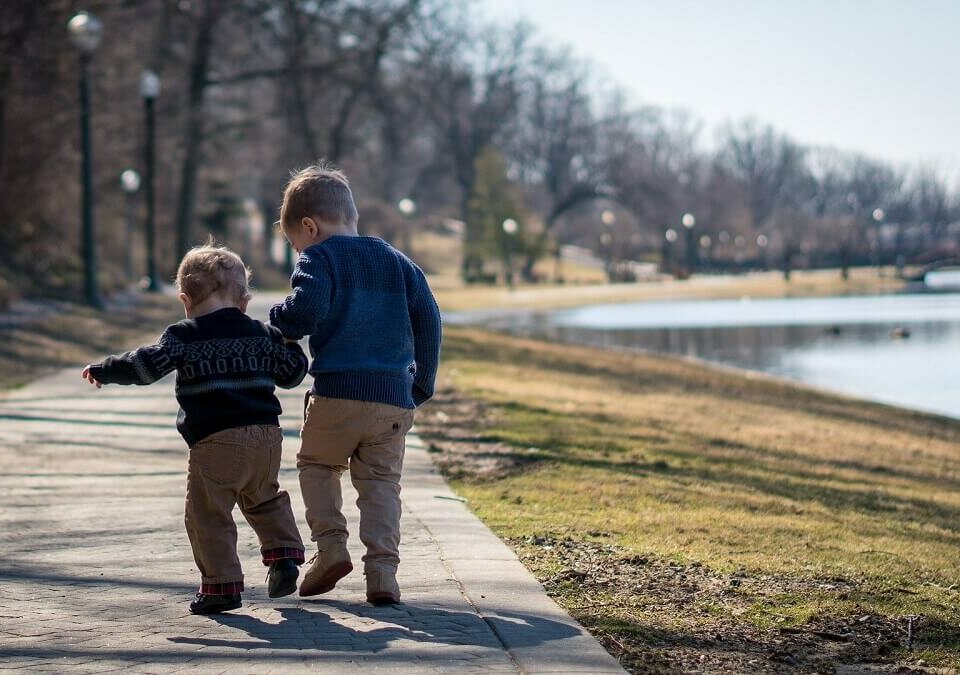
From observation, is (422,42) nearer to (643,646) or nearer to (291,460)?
(291,460)

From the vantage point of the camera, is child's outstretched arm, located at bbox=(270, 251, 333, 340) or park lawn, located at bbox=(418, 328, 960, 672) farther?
child's outstretched arm, located at bbox=(270, 251, 333, 340)

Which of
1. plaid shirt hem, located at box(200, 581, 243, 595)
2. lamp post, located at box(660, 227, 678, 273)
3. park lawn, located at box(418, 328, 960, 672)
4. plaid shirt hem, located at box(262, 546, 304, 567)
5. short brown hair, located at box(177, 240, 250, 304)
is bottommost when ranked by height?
park lawn, located at box(418, 328, 960, 672)

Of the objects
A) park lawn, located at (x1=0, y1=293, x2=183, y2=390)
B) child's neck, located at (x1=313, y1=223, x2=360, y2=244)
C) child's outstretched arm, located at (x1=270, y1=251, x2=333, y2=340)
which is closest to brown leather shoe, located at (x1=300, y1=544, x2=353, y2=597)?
child's outstretched arm, located at (x1=270, y1=251, x2=333, y2=340)

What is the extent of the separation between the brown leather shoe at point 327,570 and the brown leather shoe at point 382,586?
106mm

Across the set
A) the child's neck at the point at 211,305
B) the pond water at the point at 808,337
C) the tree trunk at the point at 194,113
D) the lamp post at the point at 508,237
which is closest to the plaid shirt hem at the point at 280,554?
the child's neck at the point at 211,305

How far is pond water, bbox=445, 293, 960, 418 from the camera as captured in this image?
22.8 m

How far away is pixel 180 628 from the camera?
444 cm

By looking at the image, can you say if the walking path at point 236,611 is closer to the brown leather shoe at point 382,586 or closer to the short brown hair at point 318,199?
the brown leather shoe at point 382,586

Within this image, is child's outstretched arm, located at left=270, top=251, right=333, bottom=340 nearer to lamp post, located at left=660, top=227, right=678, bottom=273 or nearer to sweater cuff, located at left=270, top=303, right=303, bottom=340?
sweater cuff, located at left=270, top=303, right=303, bottom=340

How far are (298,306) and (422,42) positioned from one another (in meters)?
35.2

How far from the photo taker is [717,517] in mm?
6922

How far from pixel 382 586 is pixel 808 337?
29896 mm

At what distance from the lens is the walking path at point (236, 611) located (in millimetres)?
4008

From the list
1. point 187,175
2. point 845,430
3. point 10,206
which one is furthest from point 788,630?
point 187,175
